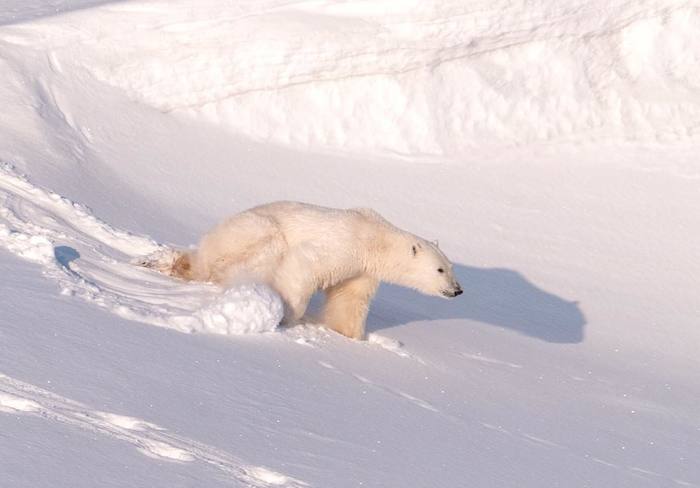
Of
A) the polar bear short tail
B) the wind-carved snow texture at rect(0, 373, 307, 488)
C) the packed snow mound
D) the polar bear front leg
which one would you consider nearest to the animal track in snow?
the polar bear front leg

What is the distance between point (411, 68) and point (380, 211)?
2.04 meters

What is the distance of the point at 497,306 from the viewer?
1180 cm

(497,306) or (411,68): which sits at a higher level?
(411,68)

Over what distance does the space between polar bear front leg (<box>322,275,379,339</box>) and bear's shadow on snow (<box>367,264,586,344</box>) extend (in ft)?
4.14

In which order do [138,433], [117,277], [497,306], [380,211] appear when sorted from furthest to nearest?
1. [380,211]
2. [497,306]
3. [117,277]
4. [138,433]

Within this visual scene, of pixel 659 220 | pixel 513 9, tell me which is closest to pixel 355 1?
pixel 513 9

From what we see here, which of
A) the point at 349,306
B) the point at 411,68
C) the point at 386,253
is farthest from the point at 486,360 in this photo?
the point at 411,68

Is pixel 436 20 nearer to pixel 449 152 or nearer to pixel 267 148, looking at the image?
pixel 449 152

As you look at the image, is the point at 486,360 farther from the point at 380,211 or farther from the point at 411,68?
the point at 411,68

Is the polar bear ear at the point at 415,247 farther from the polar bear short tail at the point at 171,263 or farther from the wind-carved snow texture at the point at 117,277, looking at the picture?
the polar bear short tail at the point at 171,263

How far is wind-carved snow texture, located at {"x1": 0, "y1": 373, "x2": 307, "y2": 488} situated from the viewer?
4.87 metres

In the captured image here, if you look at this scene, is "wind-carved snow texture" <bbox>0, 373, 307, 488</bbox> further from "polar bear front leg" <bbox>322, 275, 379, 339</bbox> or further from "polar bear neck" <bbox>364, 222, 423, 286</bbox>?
"polar bear neck" <bbox>364, 222, 423, 286</bbox>

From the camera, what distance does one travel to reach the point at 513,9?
1414cm

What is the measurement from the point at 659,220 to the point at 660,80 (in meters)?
2.08
